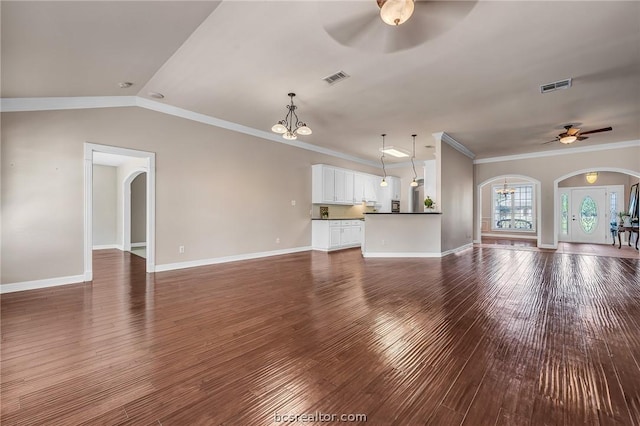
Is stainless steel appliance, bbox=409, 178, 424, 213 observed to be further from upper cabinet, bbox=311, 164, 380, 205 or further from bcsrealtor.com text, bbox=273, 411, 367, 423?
bcsrealtor.com text, bbox=273, 411, 367, 423

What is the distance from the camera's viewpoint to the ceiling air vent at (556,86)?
399 centimetres

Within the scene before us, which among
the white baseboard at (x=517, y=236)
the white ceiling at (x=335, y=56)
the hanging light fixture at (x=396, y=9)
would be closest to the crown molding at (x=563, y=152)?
the white ceiling at (x=335, y=56)

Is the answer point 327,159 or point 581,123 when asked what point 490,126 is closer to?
Answer: point 581,123

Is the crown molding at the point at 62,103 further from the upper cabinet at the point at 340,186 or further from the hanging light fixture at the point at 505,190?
the hanging light fixture at the point at 505,190

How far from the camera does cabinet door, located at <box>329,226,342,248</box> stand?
7578mm

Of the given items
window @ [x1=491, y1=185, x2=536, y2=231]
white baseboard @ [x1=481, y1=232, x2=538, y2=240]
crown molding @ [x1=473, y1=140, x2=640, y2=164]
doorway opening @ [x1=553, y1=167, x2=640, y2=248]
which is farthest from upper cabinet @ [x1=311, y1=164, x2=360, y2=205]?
window @ [x1=491, y1=185, x2=536, y2=231]

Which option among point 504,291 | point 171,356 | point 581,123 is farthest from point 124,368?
point 581,123

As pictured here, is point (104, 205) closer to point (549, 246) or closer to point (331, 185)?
point (331, 185)

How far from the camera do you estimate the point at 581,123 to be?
5.83 metres

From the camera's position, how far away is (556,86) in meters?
4.11

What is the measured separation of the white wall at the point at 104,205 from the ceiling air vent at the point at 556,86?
10.6m

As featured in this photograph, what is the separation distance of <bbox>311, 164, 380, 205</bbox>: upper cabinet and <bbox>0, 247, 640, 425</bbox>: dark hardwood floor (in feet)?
13.1

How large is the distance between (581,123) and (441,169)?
2.85 metres

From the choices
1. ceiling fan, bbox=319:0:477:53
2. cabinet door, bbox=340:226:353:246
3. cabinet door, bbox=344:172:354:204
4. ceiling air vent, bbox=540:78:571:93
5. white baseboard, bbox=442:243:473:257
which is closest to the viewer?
ceiling fan, bbox=319:0:477:53
